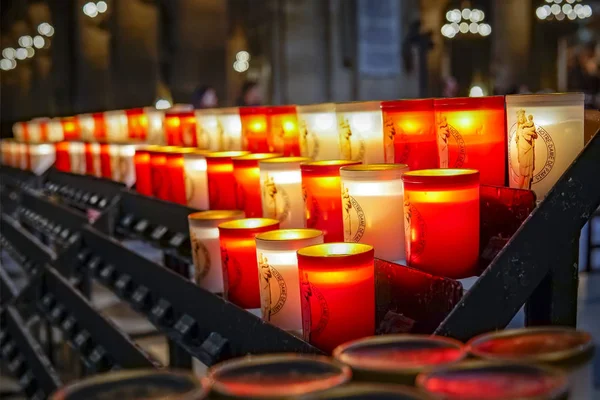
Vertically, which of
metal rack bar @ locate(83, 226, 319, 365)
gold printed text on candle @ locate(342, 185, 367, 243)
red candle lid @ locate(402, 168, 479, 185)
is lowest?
metal rack bar @ locate(83, 226, 319, 365)

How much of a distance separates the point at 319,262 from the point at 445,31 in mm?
18669

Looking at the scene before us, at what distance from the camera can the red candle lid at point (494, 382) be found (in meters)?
0.68

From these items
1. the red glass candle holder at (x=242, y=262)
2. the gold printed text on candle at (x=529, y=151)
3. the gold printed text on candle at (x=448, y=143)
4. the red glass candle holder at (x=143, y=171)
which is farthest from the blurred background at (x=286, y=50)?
the gold printed text on candle at (x=529, y=151)

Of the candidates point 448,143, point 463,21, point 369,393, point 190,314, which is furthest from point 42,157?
point 463,21

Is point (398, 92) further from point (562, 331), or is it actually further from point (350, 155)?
point (562, 331)

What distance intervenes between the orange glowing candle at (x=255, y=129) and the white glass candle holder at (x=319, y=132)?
28 centimetres

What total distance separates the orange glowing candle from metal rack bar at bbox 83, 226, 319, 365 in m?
0.44

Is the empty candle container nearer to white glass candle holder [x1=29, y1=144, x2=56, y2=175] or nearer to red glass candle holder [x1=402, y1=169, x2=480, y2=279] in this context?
red glass candle holder [x1=402, y1=169, x2=480, y2=279]

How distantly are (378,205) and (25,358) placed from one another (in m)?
2.50

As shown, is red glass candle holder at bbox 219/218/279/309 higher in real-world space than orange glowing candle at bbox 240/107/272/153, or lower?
lower

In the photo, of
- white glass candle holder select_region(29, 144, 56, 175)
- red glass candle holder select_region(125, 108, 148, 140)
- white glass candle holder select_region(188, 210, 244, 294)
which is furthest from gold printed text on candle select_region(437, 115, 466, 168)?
white glass candle holder select_region(29, 144, 56, 175)

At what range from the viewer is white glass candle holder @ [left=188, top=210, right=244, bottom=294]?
1.77 m

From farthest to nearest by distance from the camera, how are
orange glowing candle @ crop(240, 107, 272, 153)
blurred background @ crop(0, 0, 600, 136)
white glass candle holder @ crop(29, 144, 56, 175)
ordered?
blurred background @ crop(0, 0, 600, 136) → white glass candle holder @ crop(29, 144, 56, 175) → orange glowing candle @ crop(240, 107, 272, 153)

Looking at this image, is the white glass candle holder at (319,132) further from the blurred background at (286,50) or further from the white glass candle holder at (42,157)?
the blurred background at (286,50)
